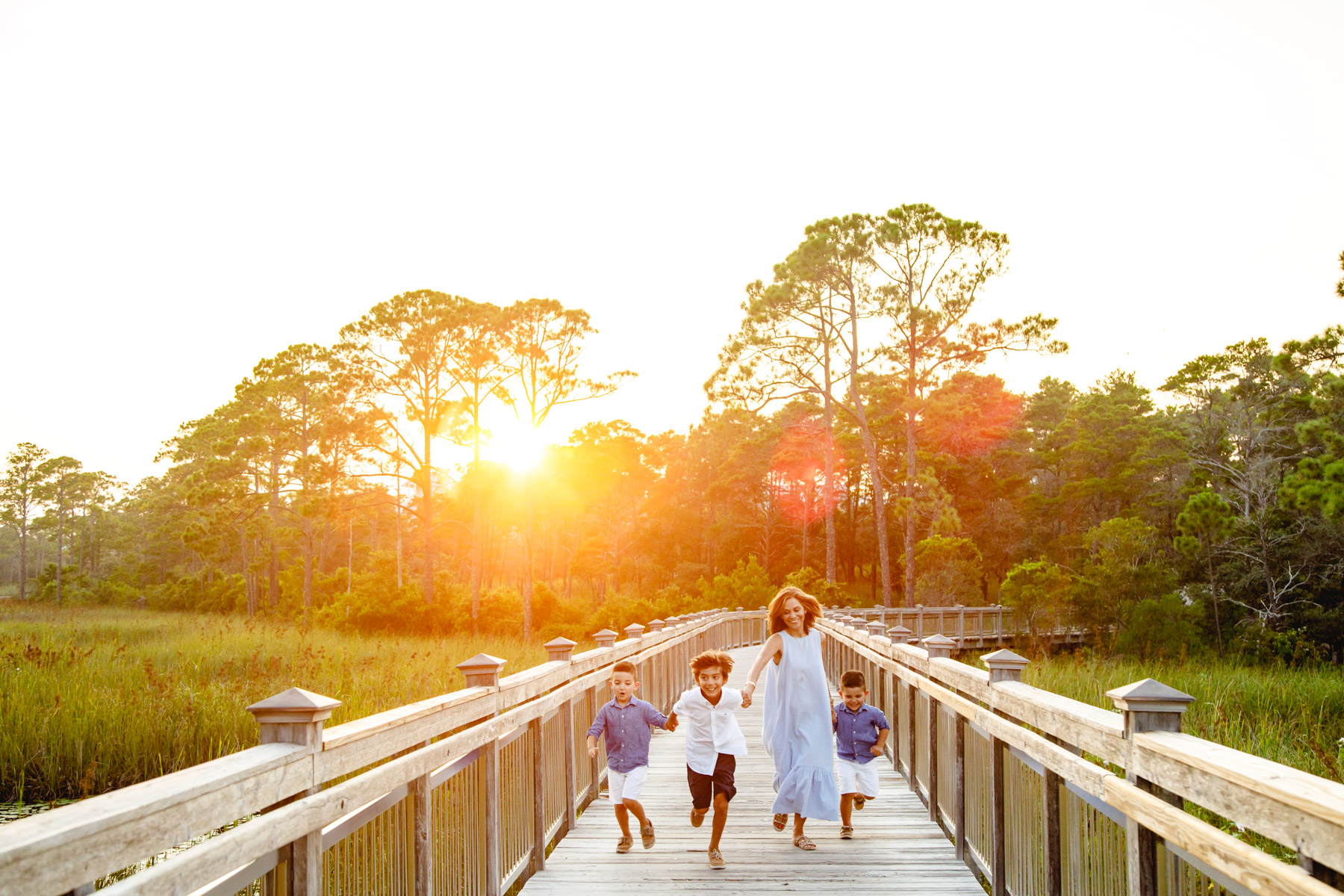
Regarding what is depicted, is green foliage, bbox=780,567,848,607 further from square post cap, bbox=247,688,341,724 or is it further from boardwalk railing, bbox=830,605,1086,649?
square post cap, bbox=247,688,341,724

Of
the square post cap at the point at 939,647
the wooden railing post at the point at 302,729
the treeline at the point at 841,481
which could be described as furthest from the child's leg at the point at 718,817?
the treeline at the point at 841,481

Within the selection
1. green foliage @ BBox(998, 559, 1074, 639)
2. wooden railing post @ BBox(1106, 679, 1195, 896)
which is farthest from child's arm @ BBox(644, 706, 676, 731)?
green foliage @ BBox(998, 559, 1074, 639)

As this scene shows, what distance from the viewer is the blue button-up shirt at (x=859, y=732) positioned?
6332 mm

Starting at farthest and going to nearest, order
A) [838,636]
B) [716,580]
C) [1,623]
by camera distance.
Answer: [716,580], [1,623], [838,636]

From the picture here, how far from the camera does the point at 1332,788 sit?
2.00 meters

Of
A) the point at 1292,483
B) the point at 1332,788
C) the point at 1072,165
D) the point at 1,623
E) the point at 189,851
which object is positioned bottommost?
the point at 1,623

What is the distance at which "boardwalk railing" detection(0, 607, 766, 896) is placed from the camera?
5.90 ft

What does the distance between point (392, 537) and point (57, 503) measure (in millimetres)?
27149

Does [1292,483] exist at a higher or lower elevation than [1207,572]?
higher

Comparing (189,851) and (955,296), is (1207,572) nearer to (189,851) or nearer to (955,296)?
(955,296)

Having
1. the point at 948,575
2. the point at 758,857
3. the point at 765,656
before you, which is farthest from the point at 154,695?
the point at 948,575

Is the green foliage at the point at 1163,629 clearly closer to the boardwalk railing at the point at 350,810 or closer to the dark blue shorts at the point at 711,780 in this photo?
the dark blue shorts at the point at 711,780

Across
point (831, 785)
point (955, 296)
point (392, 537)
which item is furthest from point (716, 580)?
point (392, 537)

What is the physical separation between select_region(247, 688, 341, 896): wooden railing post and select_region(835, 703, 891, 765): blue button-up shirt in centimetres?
444
